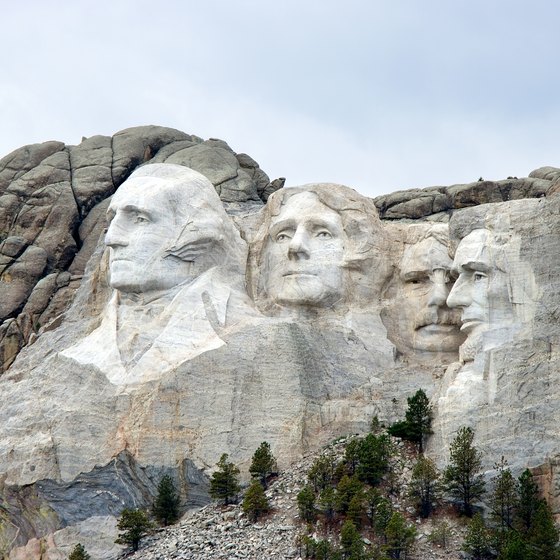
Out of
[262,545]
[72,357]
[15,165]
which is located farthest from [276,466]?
[15,165]

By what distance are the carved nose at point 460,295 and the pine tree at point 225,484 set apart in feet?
15.9

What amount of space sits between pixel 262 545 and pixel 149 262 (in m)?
6.50

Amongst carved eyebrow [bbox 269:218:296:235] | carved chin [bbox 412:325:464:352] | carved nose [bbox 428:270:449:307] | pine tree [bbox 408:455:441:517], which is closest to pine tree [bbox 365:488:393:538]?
pine tree [bbox 408:455:441:517]

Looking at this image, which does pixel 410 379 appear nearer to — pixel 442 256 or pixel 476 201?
pixel 442 256

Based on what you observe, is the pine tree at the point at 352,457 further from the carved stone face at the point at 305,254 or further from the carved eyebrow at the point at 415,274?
Answer: the carved eyebrow at the point at 415,274

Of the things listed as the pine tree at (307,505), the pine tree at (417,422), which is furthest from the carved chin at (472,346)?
the pine tree at (307,505)

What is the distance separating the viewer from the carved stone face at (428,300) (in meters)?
37.9

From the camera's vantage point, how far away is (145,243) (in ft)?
125

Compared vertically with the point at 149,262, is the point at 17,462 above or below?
below

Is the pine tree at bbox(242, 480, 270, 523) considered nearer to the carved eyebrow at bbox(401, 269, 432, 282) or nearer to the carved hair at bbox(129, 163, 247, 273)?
the carved hair at bbox(129, 163, 247, 273)

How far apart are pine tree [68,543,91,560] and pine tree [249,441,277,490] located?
3.15m

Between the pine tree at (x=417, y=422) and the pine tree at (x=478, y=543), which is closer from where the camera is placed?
the pine tree at (x=478, y=543)

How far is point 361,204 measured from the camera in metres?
39.0

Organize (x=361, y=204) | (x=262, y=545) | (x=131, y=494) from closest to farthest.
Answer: (x=262, y=545) → (x=131, y=494) → (x=361, y=204)
